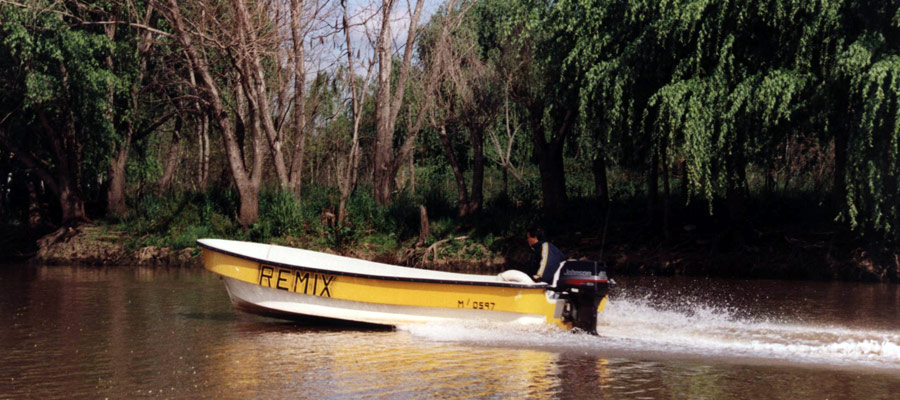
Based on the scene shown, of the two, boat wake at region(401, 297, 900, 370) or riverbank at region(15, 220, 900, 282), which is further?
riverbank at region(15, 220, 900, 282)

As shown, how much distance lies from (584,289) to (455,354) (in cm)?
211

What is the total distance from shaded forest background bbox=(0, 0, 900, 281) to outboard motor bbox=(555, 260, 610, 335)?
29.6ft

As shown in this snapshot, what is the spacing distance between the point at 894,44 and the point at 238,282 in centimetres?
1448

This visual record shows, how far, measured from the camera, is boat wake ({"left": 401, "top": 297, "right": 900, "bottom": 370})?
1111cm

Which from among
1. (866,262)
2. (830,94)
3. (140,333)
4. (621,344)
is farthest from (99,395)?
(866,262)

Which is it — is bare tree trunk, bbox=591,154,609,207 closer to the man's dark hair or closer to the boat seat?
the man's dark hair

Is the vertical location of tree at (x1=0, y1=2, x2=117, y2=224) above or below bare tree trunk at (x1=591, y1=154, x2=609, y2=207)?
above

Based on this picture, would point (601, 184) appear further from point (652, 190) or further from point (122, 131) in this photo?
point (122, 131)

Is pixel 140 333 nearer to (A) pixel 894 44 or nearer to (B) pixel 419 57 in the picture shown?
(A) pixel 894 44

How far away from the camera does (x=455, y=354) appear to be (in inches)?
446

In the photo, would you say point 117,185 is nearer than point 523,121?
Yes

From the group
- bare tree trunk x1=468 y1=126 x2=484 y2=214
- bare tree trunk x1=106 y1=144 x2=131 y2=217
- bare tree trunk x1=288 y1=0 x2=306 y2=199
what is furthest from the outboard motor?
bare tree trunk x1=106 y1=144 x2=131 y2=217

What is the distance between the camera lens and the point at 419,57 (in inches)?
1340

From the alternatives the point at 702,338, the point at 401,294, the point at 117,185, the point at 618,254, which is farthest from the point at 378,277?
the point at 117,185
